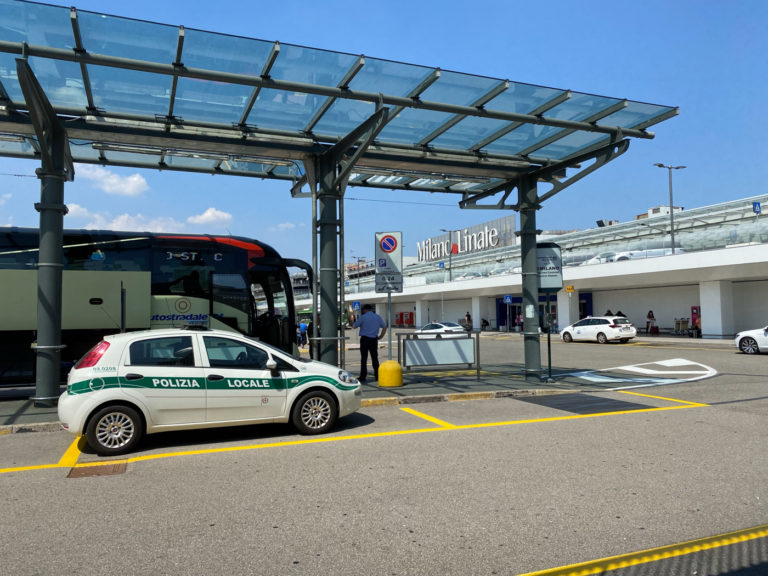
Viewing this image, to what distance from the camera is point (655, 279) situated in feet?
117

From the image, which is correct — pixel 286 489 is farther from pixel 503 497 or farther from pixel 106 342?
pixel 106 342

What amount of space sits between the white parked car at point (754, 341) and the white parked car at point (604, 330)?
9104mm

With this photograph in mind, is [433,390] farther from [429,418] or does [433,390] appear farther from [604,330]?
[604,330]

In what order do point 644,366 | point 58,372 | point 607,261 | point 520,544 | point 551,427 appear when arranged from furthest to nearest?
point 607,261 < point 644,366 < point 58,372 < point 551,427 < point 520,544

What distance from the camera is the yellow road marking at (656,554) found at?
11.7 ft

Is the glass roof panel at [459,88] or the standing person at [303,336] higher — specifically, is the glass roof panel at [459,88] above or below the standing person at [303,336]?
above

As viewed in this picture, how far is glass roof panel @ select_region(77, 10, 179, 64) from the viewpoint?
24.2ft

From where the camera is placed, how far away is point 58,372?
9477mm

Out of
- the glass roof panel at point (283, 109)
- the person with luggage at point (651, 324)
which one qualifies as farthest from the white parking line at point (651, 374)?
the person with luggage at point (651, 324)

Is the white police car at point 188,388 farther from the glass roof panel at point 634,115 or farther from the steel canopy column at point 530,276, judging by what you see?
the glass roof panel at point 634,115

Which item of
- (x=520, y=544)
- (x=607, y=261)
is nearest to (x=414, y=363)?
(x=520, y=544)

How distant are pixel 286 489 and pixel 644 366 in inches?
578

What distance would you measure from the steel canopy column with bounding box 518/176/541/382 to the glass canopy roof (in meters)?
0.55

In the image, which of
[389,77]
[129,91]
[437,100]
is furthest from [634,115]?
[129,91]
